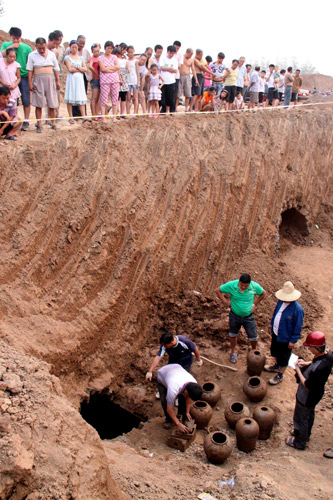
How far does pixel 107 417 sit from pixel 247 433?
2899mm

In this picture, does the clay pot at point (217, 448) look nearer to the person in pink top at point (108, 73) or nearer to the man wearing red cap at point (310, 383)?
the man wearing red cap at point (310, 383)

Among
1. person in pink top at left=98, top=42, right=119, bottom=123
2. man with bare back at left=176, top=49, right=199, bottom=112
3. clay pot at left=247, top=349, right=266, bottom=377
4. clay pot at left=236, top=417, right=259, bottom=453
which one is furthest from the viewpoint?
man with bare back at left=176, top=49, right=199, bottom=112

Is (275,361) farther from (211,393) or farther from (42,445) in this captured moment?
(42,445)

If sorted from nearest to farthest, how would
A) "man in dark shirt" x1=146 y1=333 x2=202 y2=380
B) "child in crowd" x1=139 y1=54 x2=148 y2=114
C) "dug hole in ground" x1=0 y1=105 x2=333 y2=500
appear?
"dug hole in ground" x1=0 y1=105 x2=333 y2=500
"man in dark shirt" x1=146 y1=333 x2=202 y2=380
"child in crowd" x1=139 y1=54 x2=148 y2=114

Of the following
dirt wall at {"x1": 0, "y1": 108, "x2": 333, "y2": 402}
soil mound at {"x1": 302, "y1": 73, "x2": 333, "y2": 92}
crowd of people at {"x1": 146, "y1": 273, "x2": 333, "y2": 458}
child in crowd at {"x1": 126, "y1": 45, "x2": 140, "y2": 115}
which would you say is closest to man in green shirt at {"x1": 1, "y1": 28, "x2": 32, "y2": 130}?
dirt wall at {"x1": 0, "y1": 108, "x2": 333, "y2": 402}

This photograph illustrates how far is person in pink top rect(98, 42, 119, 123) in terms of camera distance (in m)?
9.65

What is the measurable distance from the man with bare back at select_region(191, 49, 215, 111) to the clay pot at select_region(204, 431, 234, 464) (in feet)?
31.4

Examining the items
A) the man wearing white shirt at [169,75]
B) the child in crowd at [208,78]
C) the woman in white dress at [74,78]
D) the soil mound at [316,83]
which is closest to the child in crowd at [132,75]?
the man wearing white shirt at [169,75]

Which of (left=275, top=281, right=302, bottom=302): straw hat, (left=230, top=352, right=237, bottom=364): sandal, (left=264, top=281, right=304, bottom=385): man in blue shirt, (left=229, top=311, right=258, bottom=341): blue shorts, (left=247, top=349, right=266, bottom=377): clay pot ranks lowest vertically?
(left=230, top=352, right=237, bottom=364): sandal

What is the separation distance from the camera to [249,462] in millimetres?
5672

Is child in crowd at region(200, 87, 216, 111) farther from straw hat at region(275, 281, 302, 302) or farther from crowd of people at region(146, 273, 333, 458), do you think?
straw hat at region(275, 281, 302, 302)

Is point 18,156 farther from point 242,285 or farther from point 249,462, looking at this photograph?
point 249,462

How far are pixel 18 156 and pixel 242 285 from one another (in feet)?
14.8

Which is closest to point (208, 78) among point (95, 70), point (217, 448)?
point (95, 70)
